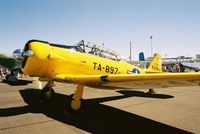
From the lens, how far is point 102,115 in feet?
19.9

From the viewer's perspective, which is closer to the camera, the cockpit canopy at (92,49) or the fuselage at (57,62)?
the fuselage at (57,62)

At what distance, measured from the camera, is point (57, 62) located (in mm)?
6676

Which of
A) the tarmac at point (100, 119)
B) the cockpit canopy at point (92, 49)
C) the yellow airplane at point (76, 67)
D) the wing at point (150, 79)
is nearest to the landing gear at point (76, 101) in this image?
the yellow airplane at point (76, 67)

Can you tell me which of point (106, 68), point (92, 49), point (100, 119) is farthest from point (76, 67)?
point (100, 119)

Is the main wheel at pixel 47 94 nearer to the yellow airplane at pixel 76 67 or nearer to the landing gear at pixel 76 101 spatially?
the yellow airplane at pixel 76 67

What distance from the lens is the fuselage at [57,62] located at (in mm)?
6359

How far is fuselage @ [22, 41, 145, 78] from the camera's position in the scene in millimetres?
6359

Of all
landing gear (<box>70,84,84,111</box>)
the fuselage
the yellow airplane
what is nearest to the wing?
the yellow airplane

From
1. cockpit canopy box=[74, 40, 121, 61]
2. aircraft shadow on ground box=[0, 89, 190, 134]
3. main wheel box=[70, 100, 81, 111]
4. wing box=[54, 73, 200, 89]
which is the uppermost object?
cockpit canopy box=[74, 40, 121, 61]

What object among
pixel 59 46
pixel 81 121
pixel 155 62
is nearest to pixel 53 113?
pixel 81 121

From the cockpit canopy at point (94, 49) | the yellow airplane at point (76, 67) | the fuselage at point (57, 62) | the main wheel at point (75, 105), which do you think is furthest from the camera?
the cockpit canopy at point (94, 49)

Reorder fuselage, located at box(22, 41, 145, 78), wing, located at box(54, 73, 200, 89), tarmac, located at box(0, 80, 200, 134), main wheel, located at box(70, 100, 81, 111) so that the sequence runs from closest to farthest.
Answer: wing, located at box(54, 73, 200, 89), tarmac, located at box(0, 80, 200, 134), main wheel, located at box(70, 100, 81, 111), fuselage, located at box(22, 41, 145, 78)

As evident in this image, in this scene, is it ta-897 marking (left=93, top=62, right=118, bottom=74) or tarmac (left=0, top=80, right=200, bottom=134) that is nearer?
tarmac (left=0, top=80, right=200, bottom=134)

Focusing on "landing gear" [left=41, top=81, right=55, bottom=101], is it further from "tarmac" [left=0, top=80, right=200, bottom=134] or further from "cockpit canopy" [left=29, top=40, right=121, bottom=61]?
"cockpit canopy" [left=29, top=40, right=121, bottom=61]
